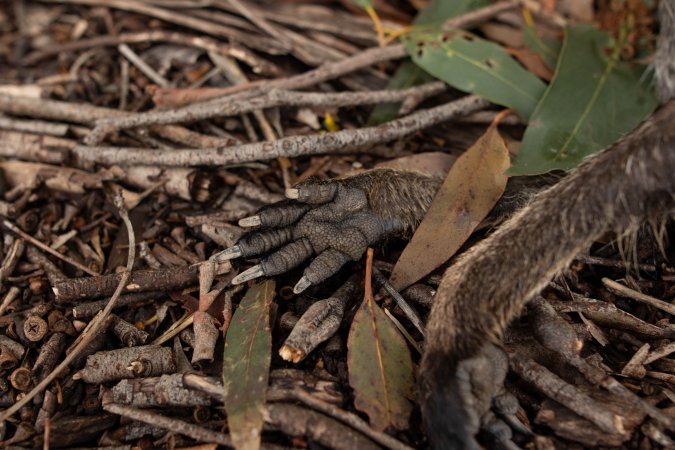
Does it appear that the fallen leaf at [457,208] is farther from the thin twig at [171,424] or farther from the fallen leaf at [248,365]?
the thin twig at [171,424]

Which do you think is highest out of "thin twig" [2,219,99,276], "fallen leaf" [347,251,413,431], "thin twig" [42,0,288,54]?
"thin twig" [42,0,288,54]

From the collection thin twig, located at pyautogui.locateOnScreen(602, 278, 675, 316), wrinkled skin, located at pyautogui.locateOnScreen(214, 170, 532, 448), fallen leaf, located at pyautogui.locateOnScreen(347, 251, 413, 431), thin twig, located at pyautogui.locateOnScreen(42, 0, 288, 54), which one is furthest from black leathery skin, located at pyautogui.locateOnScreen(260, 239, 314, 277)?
thin twig, located at pyautogui.locateOnScreen(42, 0, 288, 54)

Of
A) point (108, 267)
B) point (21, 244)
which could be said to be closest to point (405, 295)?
point (108, 267)

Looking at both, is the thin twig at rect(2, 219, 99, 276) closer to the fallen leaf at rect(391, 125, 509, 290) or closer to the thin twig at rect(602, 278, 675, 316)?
the fallen leaf at rect(391, 125, 509, 290)

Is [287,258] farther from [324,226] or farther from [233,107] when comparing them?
[233,107]

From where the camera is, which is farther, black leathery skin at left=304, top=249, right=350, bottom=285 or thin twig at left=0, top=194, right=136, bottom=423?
black leathery skin at left=304, top=249, right=350, bottom=285

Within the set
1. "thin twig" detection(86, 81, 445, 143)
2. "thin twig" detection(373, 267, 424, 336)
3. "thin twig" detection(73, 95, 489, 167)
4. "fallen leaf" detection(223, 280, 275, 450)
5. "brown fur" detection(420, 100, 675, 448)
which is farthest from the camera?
"thin twig" detection(86, 81, 445, 143)

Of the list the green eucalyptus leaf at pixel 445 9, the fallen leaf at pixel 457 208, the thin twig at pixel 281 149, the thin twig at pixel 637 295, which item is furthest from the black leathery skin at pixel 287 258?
the green eucalyptus leaf at pixel 445 9
